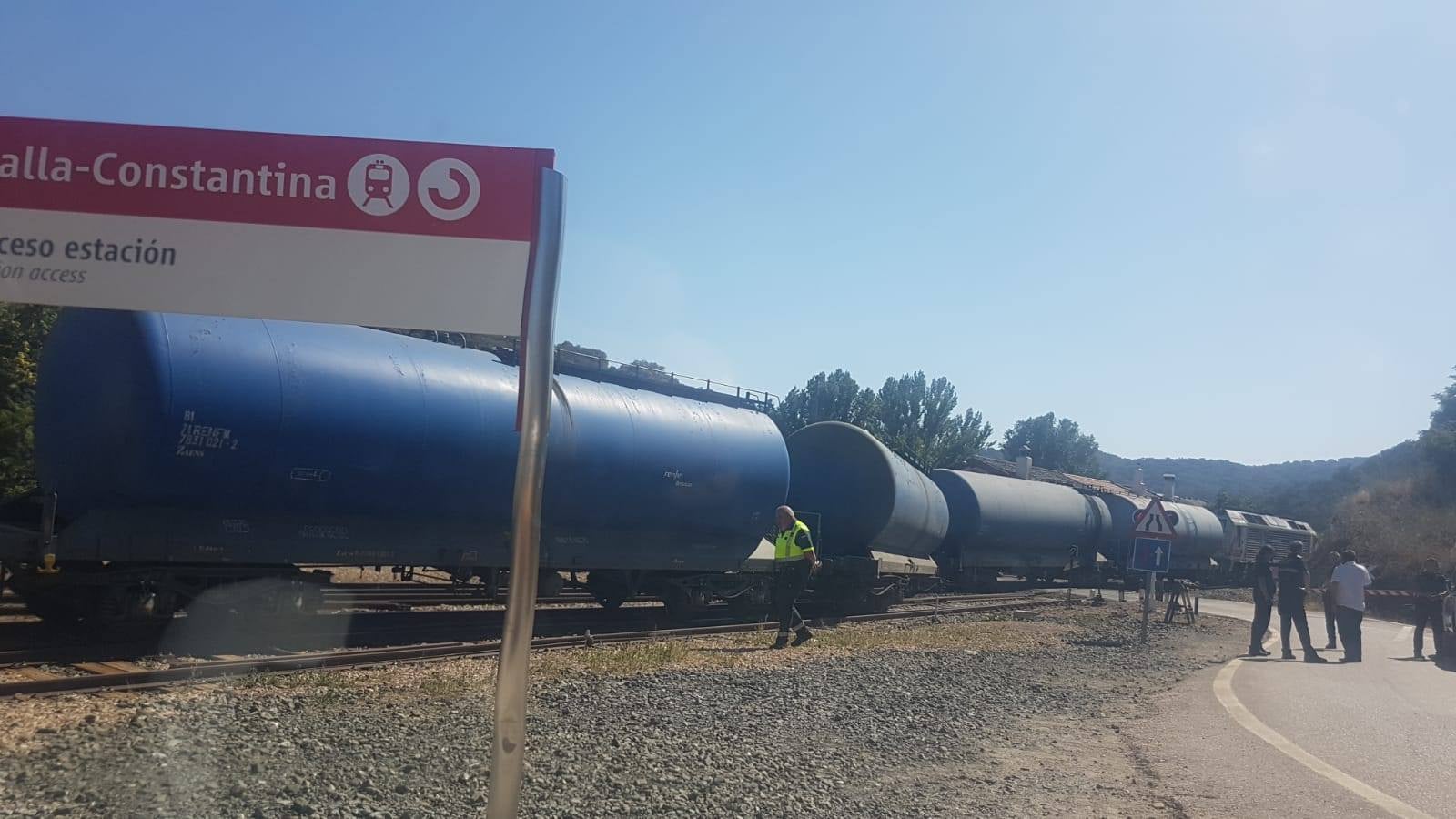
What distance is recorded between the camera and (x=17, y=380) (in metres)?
16.5

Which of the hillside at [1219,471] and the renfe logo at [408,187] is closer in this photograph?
the renfe logo at [408,187]

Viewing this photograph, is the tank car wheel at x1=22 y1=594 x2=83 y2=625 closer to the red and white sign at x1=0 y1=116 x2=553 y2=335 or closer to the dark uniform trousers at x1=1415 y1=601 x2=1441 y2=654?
the red and white sign at x1=0 y1=116 x2=553 y2=335

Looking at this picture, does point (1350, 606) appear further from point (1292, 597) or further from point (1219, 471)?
point (1219, 471)

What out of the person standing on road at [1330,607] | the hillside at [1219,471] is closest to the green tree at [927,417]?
the person standing on road at [1330,607]

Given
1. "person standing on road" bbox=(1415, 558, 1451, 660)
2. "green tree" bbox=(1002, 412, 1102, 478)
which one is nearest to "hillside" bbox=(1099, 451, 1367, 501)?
"green tree" bbox=(1002, 412, 1102, 478)

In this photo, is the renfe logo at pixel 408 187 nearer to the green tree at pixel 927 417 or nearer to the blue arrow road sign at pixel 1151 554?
the blue arrow road sign at pixel 1151 554

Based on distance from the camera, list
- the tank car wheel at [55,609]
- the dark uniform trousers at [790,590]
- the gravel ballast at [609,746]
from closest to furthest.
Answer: the gravel ballast at [609,746]
the tank car wheel at [55,609]
the dark uniform trousers at [790,590]

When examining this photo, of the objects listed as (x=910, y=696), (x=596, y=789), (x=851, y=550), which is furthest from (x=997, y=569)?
(x=596, y=789)

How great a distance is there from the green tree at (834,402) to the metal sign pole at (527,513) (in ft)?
202

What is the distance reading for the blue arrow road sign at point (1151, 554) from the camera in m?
16.2

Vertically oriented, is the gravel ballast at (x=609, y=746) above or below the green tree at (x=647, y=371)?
below

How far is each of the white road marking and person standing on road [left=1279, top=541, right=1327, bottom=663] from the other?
5017 mm

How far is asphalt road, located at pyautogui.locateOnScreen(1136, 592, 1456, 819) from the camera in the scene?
639 cm

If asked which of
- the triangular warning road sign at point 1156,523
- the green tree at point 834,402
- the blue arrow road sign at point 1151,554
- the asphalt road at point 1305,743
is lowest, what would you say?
the asphalt road at point 1305,743
